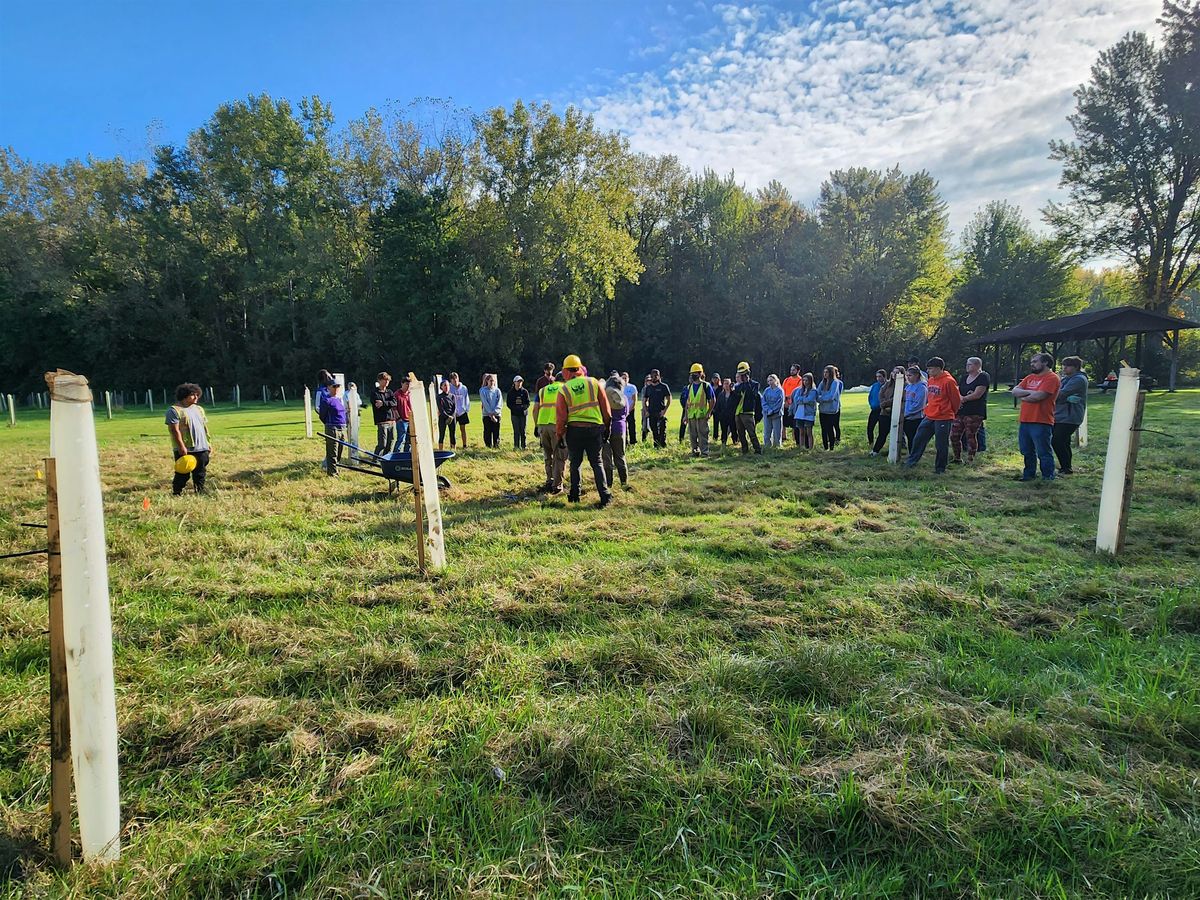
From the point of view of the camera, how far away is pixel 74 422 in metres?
1.98

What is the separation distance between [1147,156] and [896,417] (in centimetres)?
3696

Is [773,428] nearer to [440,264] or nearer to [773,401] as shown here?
[773,401]

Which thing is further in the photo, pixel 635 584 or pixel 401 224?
pixel 401 224

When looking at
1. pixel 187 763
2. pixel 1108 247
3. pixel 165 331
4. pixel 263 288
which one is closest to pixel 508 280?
pixel 263 288

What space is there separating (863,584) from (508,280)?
4001cm

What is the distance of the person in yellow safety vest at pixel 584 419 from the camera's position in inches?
301

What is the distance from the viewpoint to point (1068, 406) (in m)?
9.00

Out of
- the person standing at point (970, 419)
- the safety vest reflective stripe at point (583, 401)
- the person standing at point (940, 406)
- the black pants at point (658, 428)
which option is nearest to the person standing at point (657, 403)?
the black pants at point (658, 428)

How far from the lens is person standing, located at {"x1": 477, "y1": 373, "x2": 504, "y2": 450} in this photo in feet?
44.4

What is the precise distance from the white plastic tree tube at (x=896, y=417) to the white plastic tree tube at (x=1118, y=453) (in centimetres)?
535

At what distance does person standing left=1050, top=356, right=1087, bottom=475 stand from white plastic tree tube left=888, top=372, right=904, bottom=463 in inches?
→ 89.0

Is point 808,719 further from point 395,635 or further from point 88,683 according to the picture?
point 88,683

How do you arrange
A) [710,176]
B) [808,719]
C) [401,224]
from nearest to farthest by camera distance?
[808,719], [401,224], [710,176]

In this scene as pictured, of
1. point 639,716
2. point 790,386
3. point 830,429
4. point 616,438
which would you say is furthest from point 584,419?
point 790,386
